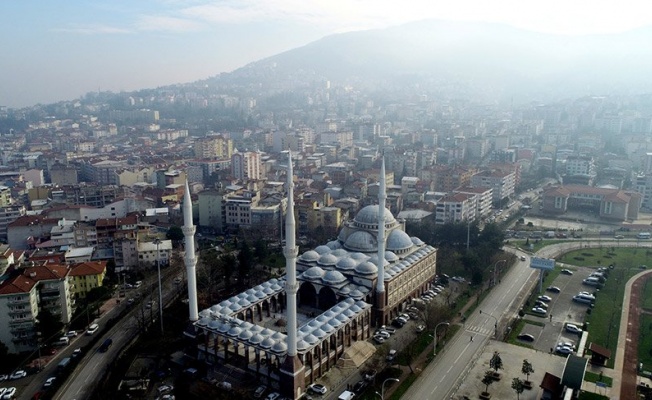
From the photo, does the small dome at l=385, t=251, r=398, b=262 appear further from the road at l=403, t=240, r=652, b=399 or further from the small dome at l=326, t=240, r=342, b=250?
the road at l=403, t=240, r=652, b=399

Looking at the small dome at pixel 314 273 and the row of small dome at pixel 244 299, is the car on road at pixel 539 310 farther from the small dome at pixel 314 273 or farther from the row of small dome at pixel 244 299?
the row of small dome at pixel 244 299

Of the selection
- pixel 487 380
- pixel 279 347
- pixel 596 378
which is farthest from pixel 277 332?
pixel 596 378

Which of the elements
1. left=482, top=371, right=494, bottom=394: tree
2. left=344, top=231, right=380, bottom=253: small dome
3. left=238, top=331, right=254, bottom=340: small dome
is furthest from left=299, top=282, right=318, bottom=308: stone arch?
left=482, top=371, right=494, bottom=394: tree

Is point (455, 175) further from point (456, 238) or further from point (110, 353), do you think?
point (110, 353)

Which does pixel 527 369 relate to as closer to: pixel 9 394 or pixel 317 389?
pixel 317 389

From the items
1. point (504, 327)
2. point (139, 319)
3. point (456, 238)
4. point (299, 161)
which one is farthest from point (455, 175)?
point (139, 319)

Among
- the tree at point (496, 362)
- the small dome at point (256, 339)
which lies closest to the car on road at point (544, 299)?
the tree at point (496, 362)

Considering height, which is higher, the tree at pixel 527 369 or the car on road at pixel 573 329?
the tree at pixel 527 369

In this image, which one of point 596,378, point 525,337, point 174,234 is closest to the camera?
point 596,378
